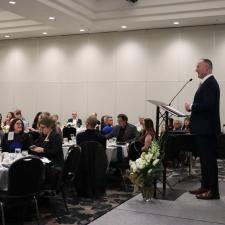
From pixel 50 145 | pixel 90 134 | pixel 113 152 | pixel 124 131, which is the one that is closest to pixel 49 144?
pixel 50 145

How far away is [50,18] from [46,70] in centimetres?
324

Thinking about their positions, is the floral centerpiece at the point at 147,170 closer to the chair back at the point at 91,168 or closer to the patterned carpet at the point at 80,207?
the patterned carpet at the point at 80,207

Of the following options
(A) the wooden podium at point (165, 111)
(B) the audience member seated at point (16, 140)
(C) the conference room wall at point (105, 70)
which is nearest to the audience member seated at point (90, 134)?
(B) the audience member seated at point (16, 140)

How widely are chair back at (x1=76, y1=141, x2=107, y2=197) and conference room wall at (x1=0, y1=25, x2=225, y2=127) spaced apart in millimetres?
6925

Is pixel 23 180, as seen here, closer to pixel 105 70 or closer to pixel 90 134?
pixel 90 134

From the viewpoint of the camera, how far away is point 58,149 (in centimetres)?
521

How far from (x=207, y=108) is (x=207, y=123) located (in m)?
0.22

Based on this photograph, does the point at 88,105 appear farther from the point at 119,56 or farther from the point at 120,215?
the point at 120,215

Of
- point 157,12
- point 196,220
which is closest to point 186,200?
point 196,220

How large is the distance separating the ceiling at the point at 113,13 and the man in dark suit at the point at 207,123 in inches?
232

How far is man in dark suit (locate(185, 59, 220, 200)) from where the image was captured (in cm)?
499

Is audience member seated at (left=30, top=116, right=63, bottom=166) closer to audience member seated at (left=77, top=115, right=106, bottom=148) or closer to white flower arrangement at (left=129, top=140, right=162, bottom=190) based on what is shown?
audience member seated at (left=77, top=115, right=106, bottom=148)

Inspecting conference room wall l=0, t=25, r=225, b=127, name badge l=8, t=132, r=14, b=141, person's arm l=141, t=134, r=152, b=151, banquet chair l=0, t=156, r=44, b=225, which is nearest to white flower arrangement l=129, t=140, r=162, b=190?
person's arm l=141, t=134, r=152, b=151

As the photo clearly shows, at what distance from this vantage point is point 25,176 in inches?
147
